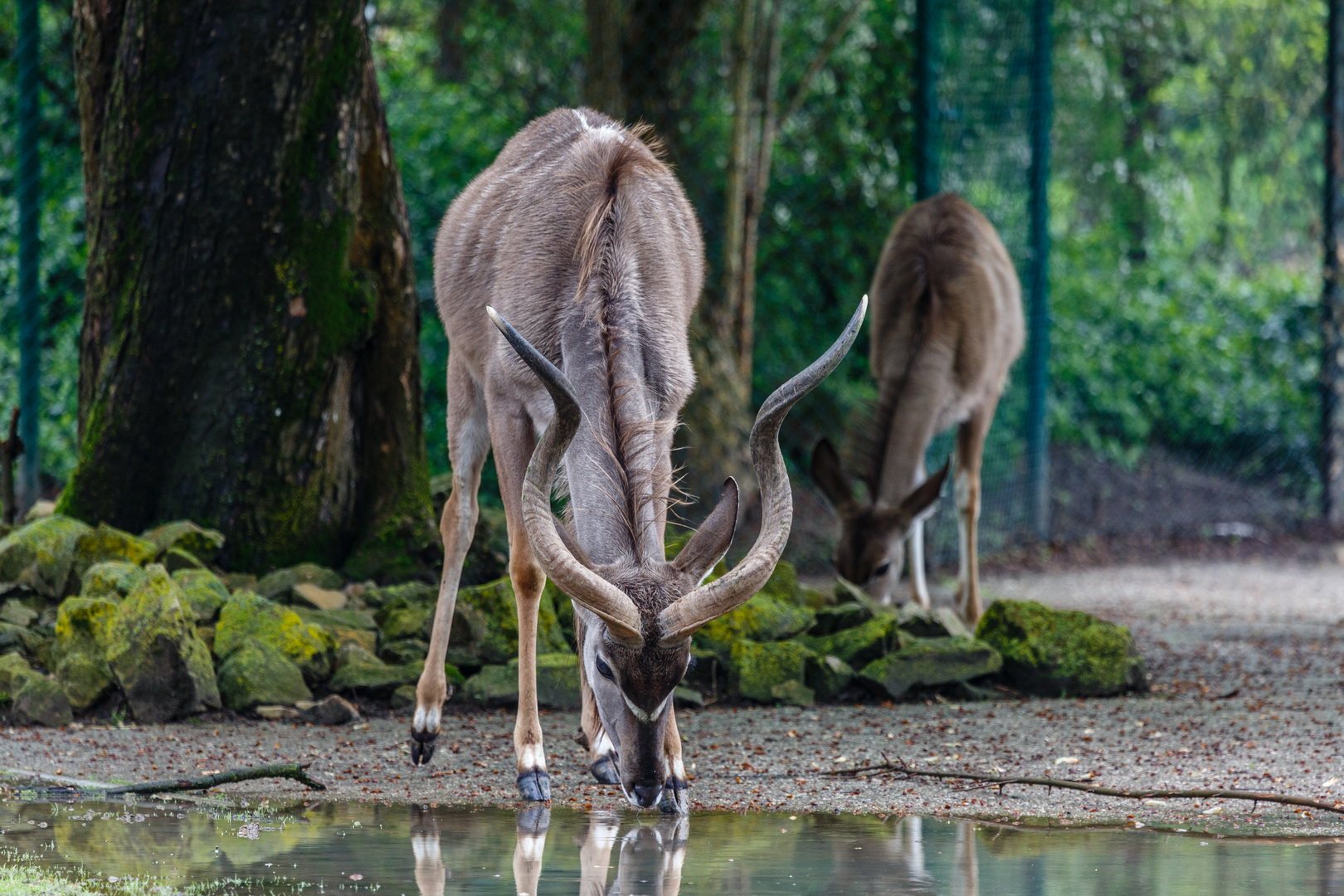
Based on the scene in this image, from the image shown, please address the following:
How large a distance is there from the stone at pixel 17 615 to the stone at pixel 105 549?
266 mm

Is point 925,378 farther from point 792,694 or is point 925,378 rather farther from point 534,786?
point 534,786

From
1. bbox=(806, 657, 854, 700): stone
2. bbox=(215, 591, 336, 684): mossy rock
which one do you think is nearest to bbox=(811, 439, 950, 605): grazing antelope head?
bbox=(806, 657, 854, 700): stone

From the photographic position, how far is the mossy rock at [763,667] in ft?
20.8

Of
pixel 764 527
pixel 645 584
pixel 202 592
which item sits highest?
pixel 764 527

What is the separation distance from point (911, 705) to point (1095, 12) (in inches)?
412

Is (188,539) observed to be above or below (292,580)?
Result: above

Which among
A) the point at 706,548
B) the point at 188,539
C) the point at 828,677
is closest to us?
the point at 706,548

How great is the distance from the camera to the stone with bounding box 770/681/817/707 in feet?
20.7

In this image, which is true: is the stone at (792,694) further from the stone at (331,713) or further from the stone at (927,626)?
the stone at (331,713)

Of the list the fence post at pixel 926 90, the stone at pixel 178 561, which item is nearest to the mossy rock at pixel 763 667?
the stone at pixel 178 561

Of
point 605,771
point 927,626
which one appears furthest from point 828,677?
point 605,771

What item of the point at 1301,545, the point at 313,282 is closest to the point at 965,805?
the point at 313,282

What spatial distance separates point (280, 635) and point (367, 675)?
1.33 feet

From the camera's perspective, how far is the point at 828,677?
6426mm
